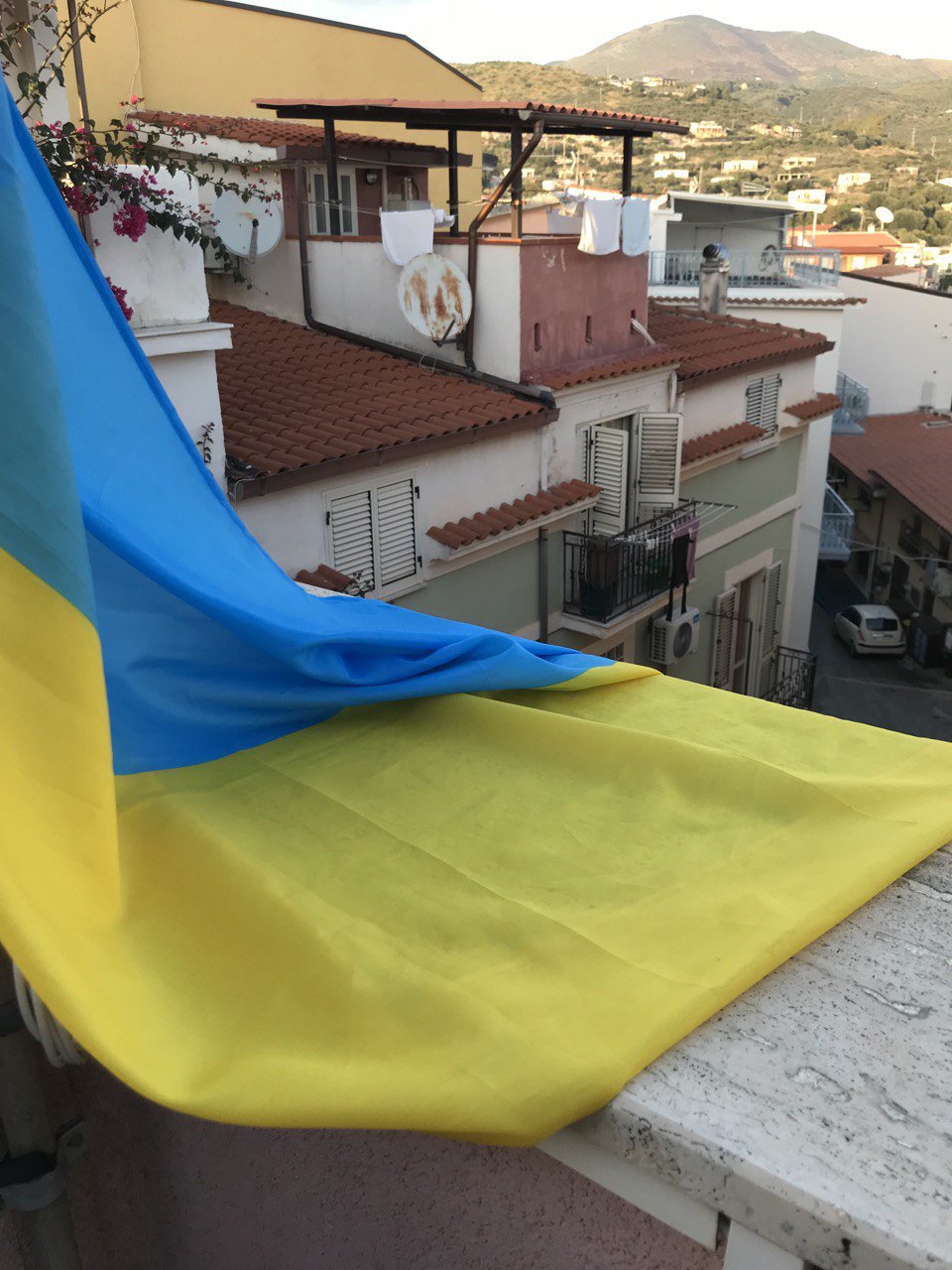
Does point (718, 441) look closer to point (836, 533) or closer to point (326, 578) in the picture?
point (326, 578)

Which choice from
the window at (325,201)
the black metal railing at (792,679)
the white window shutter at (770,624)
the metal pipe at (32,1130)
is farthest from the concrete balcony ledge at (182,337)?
the white window shutter at (770,624)

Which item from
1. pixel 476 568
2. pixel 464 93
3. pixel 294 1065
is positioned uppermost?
pixel 464 93

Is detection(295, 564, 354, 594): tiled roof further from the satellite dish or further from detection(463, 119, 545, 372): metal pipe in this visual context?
the satellite dish

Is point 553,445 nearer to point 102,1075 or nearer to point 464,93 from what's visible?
point 102,1075

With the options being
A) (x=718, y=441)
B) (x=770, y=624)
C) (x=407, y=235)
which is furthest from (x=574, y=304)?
(x=770, y=624)

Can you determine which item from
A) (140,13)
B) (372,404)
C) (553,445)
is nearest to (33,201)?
(372,404)

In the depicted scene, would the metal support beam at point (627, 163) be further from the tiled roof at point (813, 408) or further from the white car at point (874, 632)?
the white car at point (874, 632)
